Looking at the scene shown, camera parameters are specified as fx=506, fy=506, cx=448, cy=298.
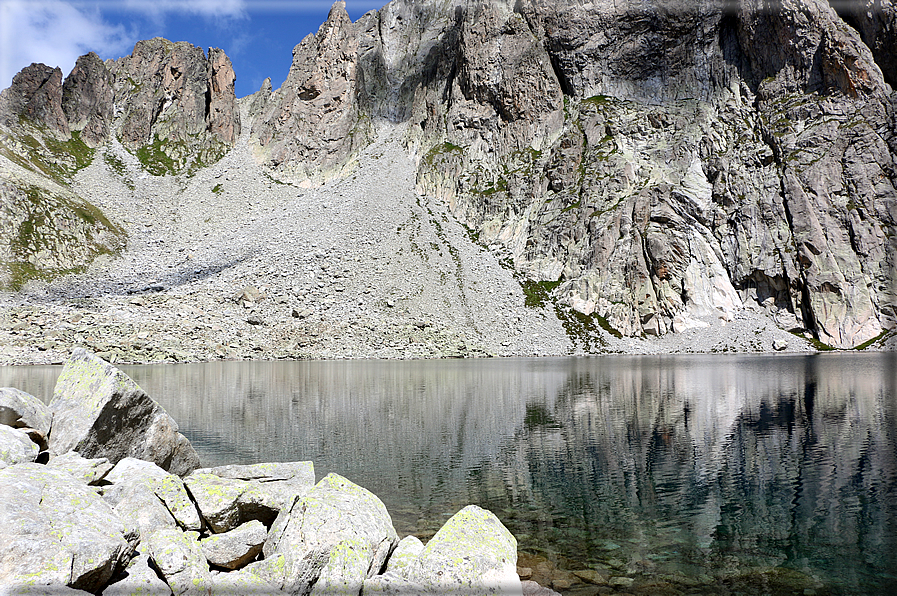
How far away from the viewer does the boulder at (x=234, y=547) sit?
813cm

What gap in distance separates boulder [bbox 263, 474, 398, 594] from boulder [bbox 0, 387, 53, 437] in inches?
336

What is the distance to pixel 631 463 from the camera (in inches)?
711

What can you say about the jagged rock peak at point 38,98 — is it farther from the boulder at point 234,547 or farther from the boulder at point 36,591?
the boulder at point 36,591

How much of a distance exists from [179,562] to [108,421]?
7132mm

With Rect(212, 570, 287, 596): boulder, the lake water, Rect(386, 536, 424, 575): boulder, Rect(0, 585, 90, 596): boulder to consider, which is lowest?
the lake water

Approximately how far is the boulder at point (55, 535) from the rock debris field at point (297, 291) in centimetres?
6751

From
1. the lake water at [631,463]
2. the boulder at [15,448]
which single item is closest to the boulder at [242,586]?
the boulder at [15,448]

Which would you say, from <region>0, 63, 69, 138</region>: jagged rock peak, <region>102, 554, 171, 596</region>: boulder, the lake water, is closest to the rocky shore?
<region>102, 554, 171, 596</region>: boulder

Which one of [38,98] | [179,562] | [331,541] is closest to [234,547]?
[179,562]

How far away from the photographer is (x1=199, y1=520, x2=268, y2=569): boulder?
26.7 feet

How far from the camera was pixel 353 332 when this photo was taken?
264 ft

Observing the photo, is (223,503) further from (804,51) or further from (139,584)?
(804,51)

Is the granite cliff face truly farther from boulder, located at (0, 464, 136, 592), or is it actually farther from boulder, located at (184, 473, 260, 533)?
boulder, located at (0, 464, 136, 592)

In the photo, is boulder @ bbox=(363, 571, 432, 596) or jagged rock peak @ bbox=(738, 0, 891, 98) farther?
jagged rock peak @ bbox=(738, 0, 891, 98)
